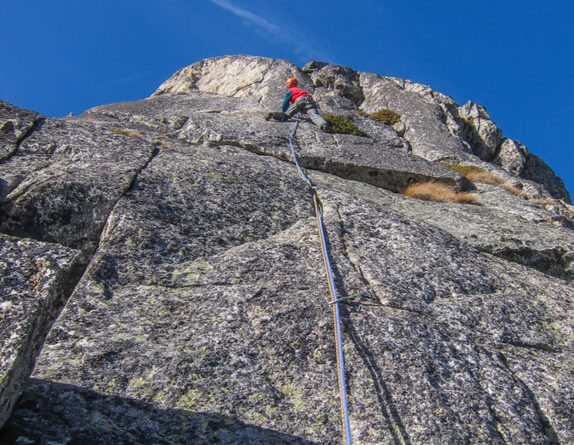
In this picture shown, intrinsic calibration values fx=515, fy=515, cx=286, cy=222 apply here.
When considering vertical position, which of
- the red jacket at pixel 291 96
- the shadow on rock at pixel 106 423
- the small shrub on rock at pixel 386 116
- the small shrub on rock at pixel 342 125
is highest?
the small shrub on rock at pixel 386 116

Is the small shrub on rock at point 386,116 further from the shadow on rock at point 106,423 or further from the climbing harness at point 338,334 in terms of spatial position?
the shadow on rock at point 106,423

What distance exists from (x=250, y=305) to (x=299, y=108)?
14.8 meters

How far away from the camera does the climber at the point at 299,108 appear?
1978cm

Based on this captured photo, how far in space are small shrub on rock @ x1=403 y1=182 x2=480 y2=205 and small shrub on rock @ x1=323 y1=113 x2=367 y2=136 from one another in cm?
466

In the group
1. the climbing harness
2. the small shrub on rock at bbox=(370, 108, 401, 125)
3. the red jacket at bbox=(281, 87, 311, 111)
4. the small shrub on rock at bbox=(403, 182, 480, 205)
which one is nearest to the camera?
the climbing harness

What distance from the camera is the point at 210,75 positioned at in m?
30.3

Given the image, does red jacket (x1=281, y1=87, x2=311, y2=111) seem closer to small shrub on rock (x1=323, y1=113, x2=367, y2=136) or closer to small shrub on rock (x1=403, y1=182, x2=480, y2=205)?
small shrub on rock (x1=323, y1=113, x2=367, y2=136)

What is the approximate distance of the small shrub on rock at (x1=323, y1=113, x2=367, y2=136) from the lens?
19.8m

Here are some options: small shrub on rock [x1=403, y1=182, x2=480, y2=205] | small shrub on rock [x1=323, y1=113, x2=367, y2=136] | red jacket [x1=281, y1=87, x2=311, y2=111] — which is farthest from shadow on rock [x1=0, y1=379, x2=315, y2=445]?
red jacket [x1=281, y1=87, x2=311, y2=111]

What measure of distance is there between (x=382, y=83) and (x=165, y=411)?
83.7 ft

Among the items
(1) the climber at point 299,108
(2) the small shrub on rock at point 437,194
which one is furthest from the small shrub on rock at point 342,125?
(2) the small shrub on rock at point 437,194

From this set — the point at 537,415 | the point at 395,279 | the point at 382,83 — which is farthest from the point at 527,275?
the point at 382,83

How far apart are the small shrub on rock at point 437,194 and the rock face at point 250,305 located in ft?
3.76

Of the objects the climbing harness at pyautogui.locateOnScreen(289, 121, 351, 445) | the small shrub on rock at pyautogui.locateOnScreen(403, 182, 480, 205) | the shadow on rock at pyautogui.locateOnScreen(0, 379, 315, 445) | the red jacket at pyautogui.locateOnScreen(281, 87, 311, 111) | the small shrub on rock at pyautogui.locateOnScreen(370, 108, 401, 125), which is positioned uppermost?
the small shrub on rock at pyautogui.locateOnScreen(370, 108, 401, 125)
